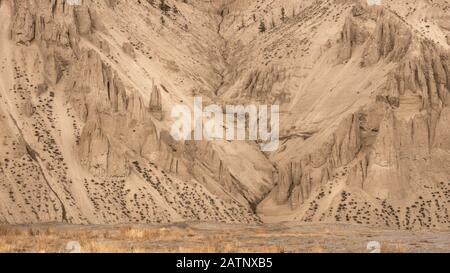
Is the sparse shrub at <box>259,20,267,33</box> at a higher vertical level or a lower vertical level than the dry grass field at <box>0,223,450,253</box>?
higher

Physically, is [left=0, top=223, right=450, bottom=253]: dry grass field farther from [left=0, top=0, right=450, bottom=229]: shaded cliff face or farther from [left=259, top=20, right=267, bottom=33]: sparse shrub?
[left=259, top=20, right=267, bottom=33]: sparse shrub

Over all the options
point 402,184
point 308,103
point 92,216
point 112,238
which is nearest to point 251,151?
point 308,103

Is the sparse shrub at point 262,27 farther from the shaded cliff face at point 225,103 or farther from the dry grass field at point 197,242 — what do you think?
the dry grass field at point 197,242

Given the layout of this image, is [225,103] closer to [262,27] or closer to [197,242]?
[262,27]

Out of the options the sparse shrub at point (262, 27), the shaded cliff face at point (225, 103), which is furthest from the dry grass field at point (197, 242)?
the sparse shrub at point (262, 27)

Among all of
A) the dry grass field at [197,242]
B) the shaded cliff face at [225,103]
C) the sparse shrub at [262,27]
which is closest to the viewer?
the dry grass field at [197,242]

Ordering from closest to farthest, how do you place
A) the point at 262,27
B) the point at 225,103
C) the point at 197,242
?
the point at 197,242, the point at 225,103, the point at 262,27

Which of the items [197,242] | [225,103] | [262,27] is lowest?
[197,242]

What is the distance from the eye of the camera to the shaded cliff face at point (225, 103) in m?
61.8

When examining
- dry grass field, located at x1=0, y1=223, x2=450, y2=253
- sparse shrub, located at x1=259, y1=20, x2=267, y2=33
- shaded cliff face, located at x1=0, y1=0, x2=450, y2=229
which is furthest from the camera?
sparse shrub, located at x1=259, y1=20, x2=267, y2=33

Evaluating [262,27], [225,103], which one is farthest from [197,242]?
[262,27]

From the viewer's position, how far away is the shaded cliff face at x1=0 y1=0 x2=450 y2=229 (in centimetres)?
6181

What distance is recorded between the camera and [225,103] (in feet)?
255

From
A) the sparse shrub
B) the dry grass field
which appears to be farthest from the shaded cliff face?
the dry grass field
